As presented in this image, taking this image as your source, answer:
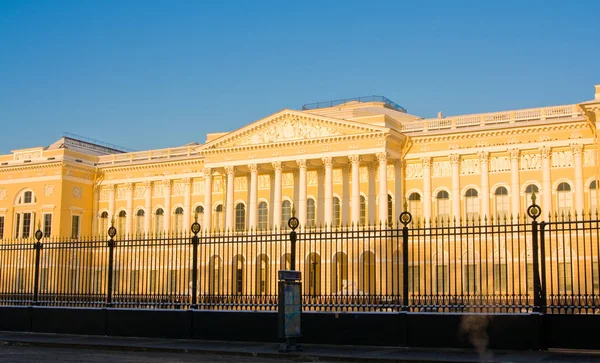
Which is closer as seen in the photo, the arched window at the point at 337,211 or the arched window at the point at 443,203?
the arched window at the point at 443,203

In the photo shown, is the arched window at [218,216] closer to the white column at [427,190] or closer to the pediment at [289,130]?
the pediment at [289,130]

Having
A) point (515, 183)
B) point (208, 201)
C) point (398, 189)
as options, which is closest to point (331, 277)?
point (515, 183)

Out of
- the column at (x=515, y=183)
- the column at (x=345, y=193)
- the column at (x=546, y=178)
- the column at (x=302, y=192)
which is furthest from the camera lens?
the column at (x=345, y=193)

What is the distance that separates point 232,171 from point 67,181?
1289 cm

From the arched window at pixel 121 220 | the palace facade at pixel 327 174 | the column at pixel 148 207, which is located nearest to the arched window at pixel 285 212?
the palace facade at pixel 327 174

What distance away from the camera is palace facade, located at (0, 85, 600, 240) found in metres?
41.2

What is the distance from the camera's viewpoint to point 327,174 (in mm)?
44719

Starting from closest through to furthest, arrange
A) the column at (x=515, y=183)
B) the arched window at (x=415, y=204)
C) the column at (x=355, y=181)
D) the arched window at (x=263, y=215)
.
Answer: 1. the column at (x=515, y=183)
2. the column at (x=355, y=181)
3. the arched window at (x=415, y=204)
4. the arched window at (x=263, y=215)

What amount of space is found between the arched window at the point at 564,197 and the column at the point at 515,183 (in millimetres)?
1951

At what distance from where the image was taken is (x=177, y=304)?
17.9m

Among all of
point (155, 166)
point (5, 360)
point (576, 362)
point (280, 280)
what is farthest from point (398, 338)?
point (155, 166)

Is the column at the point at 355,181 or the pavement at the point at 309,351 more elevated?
the column at the point at 355,181

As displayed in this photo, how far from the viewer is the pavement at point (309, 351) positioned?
13.3 m

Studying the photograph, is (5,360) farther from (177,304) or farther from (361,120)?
(361,120)
